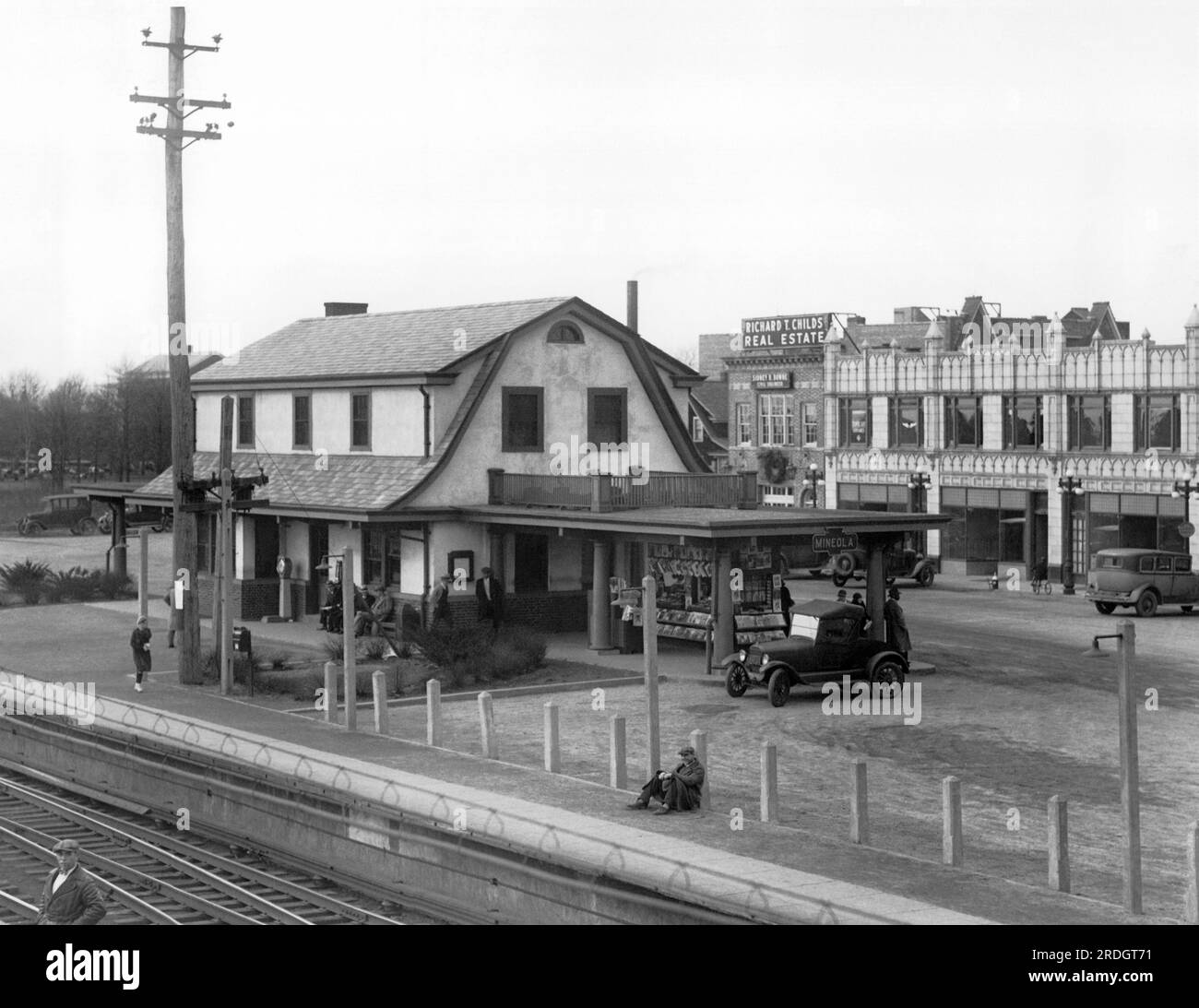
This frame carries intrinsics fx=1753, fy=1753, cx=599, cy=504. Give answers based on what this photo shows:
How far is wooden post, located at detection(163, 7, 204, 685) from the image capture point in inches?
1310

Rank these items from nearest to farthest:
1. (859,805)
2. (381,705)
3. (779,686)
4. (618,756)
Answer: (859,805), (618,756), (381,705), (779,686)

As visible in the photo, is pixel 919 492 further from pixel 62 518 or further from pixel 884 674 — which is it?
pixel 62 518

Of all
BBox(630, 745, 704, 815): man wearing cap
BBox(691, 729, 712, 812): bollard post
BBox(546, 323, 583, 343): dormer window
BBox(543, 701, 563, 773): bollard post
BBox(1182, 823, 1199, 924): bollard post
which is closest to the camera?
BBox(1182, 823, 1199, 924): bollard post

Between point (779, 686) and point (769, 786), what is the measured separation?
9.64m

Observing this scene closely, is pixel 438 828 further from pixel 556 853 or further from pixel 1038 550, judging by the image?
pixel 1038 550

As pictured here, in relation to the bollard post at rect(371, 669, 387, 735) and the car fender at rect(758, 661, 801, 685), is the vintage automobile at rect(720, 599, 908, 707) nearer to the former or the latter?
the car fender at rect(758, 661, 801, 685)

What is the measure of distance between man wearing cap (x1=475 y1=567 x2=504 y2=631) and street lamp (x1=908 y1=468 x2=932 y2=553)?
29.0 metres

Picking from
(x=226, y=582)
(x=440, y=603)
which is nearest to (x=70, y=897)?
(x=226, y=582)

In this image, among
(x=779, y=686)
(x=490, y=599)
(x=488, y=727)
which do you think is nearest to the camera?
(x=488, y=727)

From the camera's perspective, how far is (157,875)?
2169 cm

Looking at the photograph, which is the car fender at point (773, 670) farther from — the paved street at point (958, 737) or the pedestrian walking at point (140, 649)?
the pedestrian walking at point (140, 649)

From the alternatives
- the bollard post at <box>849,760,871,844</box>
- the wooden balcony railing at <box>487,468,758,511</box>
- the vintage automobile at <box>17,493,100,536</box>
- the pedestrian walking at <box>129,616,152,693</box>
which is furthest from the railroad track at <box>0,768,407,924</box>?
the vintage automobile at <box>17,493,100,536</box>

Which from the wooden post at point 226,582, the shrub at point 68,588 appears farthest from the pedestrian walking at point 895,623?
the shrub at point 68,588

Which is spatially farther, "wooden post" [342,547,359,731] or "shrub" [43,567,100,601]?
"shrub" [43,567,100,601]
